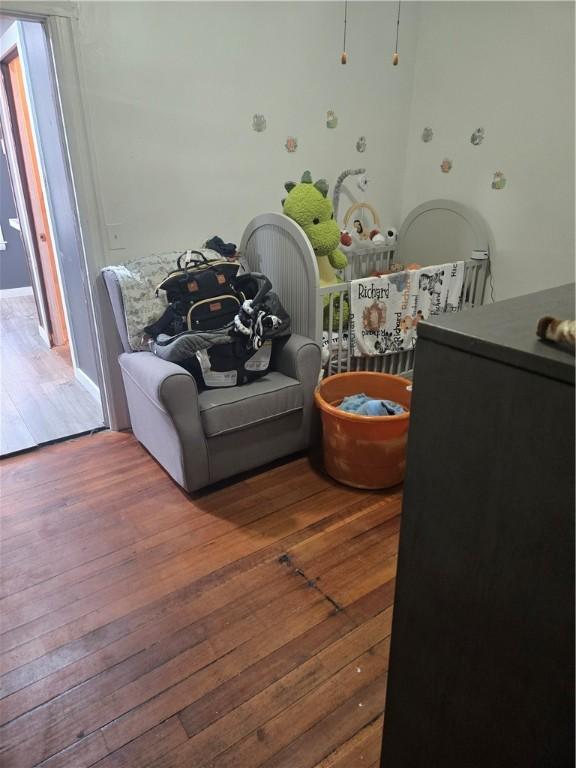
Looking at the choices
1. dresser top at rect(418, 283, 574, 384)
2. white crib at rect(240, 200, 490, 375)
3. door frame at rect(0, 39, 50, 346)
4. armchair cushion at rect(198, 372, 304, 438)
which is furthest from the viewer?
door frame at rect(0, 39, 50, 346)

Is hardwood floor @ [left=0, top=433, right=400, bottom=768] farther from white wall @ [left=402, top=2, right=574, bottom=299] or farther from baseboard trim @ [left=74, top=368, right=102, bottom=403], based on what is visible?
white wall @ [left=402, top=2, right=574, bottom=299]

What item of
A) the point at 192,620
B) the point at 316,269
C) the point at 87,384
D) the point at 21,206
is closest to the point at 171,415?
the point at 192,620

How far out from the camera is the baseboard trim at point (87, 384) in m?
3.08

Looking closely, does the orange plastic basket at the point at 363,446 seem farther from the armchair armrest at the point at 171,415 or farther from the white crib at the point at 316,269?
the armchair armrest at the point at 171,415

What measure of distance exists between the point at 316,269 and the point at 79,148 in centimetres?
119

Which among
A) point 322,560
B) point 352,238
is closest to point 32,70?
point 352,238

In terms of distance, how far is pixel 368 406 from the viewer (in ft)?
7.49

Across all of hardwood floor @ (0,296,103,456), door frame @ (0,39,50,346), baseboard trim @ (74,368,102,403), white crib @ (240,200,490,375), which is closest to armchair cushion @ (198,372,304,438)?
white crib @ (240,200,490,375)

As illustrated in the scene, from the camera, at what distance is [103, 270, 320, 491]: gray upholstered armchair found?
2.06 meters

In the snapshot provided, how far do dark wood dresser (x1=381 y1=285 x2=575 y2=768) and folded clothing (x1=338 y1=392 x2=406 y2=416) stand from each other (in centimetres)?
142

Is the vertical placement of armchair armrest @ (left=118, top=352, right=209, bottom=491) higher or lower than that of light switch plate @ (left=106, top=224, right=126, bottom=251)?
lower

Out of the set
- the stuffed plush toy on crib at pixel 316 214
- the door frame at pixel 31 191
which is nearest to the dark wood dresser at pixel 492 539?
the stuffed plush toy on crib at pixel 316 214

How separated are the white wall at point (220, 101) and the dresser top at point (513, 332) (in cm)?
217

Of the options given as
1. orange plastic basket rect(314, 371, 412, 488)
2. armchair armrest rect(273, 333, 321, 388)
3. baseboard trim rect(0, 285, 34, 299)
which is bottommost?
orange plastic basket rect(314, 371, 412, 488)
